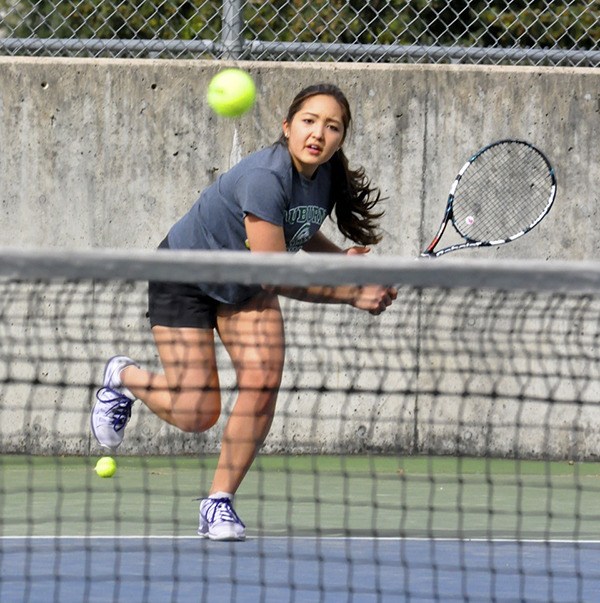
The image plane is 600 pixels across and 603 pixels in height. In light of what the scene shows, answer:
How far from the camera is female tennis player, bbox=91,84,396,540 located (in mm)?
4359

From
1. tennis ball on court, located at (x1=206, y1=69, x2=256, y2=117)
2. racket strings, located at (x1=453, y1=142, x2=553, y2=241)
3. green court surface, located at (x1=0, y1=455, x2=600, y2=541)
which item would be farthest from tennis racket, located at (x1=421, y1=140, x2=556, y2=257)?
tennis ball on court, located at (x1=206, y1=69, x2=256, y2=117)

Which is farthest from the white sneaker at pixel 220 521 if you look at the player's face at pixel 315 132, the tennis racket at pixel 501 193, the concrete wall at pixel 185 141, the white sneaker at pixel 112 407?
the tennis racket at pixel 501 193

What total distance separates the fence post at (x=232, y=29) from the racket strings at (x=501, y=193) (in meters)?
1.20

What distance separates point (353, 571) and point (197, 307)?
0.95 m

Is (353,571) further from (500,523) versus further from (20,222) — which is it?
(20,222)

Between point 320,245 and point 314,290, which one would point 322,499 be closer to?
point 320,245

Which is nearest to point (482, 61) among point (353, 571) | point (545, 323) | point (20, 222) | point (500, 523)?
point (545, 323)

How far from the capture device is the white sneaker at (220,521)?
4.37 m

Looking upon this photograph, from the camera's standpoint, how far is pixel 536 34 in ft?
38.1

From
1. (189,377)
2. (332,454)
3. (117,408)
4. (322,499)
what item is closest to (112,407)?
(117,408)

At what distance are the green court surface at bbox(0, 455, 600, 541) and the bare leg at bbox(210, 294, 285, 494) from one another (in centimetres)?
13

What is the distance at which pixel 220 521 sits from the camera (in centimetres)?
439

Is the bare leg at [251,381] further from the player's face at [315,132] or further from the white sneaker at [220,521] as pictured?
the player's face at [315,132]

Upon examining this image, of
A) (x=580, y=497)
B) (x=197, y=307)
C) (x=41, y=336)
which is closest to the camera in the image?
(x=197, y=307)
